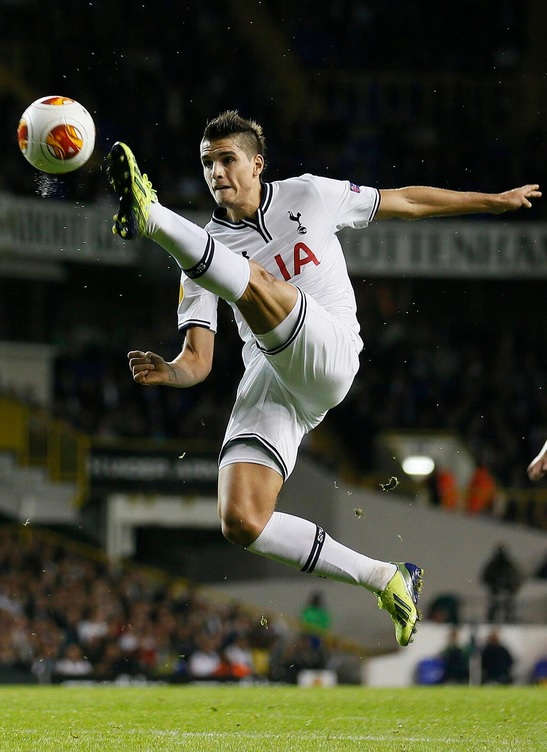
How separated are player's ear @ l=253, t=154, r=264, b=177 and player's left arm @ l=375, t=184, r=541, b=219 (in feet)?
2.09

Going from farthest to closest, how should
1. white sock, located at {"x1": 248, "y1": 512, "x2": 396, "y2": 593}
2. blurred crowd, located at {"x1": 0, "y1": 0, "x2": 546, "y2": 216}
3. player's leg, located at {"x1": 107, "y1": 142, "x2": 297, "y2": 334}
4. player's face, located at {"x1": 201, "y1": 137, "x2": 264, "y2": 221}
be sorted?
blurred crowd, located at {"x1": 0, "y1": 0, "x2": 546, "y2": 216} → player's face, located at {"x1": 201, "y1": 137, "x2": 264, "y2": 221} → white sock, located at {"x1": 248, "y1": 512, "x2": 396, "y2": 593} → player's leg, located at {"x1": 107, "y1": 142, "x2": 297, "y2": 334}

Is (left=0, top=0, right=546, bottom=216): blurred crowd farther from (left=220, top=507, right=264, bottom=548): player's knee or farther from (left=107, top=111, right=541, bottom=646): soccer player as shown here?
(left=220, top=507, right=264, bottom=548): player's knee

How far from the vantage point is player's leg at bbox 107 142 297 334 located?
5.31 m

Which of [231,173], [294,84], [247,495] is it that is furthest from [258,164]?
[294,84]

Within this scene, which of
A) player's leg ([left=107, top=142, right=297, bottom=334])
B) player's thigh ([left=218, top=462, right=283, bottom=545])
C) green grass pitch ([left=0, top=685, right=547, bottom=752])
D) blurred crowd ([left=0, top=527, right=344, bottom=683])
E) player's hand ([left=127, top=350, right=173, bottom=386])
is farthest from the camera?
blurred crowd ([left=0, top=527, right=344, bottom=683])

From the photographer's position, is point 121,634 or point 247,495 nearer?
point 247,495

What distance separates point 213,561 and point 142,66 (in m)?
9.19

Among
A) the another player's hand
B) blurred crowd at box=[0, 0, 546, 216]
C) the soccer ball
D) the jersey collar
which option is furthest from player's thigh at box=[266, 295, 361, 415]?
blurred crowd at box=[0, 0, 546, 216]

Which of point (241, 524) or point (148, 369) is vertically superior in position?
point (148, 369)

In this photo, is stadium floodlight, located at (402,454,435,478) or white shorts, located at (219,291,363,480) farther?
stadium floodlight, located at (402,454,435,478)

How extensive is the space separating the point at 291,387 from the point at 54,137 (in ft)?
5.71

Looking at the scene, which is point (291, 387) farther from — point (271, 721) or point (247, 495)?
point (271, 721)

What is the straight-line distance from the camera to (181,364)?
6.34m

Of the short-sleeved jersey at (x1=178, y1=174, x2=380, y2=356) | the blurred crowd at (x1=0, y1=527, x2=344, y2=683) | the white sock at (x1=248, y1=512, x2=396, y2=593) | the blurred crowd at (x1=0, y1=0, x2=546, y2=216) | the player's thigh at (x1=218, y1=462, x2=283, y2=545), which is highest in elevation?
the blurred crowd at (x1=0, y1=0, x2=546, y2=216)
